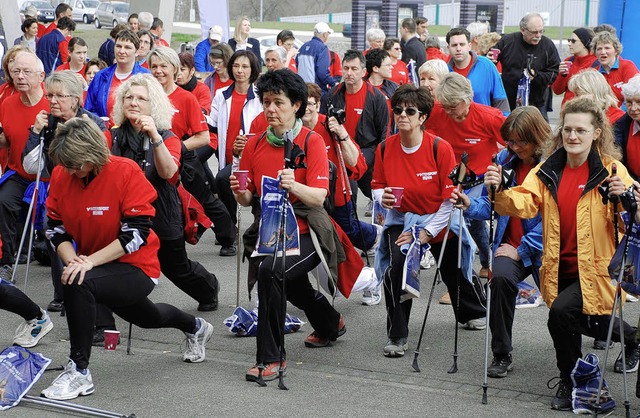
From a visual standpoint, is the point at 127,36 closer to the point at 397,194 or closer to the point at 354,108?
the point at 354,108

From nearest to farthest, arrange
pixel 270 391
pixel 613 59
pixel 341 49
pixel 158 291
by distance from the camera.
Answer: pixel 270 391
pixel 158 291
pixel 613 59
pixel 341 49

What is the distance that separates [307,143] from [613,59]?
5.39 metres

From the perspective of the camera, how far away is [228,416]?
6.07 m

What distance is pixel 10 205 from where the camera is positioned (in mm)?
8969

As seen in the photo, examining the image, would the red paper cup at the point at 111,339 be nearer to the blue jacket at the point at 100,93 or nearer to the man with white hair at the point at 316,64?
the blue jacket at the point at 100,93

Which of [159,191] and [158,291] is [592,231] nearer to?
[159,191]

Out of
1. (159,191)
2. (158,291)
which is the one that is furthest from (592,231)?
(158,291)

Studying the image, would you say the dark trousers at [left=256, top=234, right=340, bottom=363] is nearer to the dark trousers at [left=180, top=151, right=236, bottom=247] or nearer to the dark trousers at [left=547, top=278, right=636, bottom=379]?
the dark trousers at [left=547, top=278, right=636, bottom=379]

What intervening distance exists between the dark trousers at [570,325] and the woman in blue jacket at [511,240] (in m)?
0.49

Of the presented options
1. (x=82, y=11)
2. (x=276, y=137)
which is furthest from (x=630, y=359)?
(x=82, y=11)

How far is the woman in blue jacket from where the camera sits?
6684 mm

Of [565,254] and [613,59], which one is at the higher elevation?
[613,59]

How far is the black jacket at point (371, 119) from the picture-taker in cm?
1090

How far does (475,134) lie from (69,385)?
4.00 m
